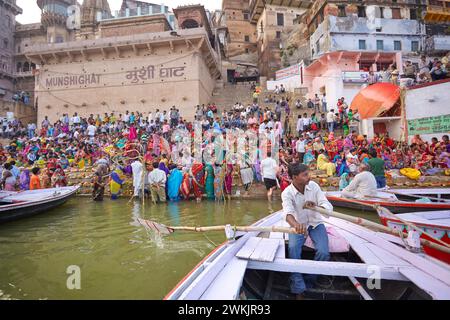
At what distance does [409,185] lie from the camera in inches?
388

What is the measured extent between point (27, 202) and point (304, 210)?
7154 mm

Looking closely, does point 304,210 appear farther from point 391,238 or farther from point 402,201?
point 402,201

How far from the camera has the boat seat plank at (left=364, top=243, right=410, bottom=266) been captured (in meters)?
2.79

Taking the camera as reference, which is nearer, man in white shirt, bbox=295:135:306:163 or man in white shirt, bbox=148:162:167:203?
man in white shirt, bbox=148:162:167:203

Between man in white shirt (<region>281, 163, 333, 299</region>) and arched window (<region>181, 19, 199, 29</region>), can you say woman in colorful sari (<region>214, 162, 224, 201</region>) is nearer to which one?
man in white shirt (<region>281, 163, 333, 299</region>)

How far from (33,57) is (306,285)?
27618mm

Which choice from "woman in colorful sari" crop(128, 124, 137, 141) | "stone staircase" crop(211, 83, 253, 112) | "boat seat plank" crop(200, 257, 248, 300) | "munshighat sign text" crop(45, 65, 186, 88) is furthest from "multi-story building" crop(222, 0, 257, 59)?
"boat seat plank" crop(200, 257, 248, 300)

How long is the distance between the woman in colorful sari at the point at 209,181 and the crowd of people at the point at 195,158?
0.11 feet

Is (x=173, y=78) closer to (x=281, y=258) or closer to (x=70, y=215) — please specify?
(x=70, y=215)

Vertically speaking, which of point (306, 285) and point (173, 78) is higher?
point (173, 78)

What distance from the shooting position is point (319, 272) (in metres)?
2.75

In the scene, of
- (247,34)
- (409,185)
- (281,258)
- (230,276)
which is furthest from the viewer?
(247,34)

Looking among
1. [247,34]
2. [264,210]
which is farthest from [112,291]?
[247,34]

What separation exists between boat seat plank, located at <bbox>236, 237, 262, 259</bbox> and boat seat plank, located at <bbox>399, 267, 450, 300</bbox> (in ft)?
4.80
